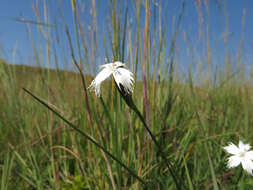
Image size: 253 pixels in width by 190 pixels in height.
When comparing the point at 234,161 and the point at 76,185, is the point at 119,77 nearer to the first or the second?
the point at 234,161

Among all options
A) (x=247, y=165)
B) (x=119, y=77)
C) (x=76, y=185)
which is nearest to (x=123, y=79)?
(x=119, y=77)

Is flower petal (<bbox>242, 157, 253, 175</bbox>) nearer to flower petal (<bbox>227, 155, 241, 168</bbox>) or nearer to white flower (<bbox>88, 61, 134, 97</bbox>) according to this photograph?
flower petal (<bbox>227, 155, 241, 168</bbox>)

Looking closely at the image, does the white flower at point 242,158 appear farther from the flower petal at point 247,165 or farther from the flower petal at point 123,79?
the flower petal at point 123,79

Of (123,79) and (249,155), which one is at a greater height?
(123,79)

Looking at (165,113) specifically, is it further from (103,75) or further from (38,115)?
A: (38,115)

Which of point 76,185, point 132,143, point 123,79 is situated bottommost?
point 76,185

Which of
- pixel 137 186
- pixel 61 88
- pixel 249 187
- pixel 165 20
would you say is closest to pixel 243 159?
pixel 249 187

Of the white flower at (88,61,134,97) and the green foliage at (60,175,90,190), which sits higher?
the white flower at (88,61,134,97)

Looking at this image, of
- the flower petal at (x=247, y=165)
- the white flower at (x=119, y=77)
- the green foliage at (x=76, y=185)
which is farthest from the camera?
the green foliage at (x=76, y=185)

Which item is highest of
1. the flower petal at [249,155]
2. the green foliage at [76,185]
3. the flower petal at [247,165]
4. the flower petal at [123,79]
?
the flower petal at [123,79]

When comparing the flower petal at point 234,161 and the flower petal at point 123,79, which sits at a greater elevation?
the flower petal at point 123,79

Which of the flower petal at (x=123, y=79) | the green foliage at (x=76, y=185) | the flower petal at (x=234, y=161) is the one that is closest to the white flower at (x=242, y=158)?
the flower petal at (x=234, y=161)

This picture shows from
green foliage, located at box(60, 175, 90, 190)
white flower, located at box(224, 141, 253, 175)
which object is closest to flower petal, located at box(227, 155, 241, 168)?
white flower, located at box(224, 141, 253, 175)
